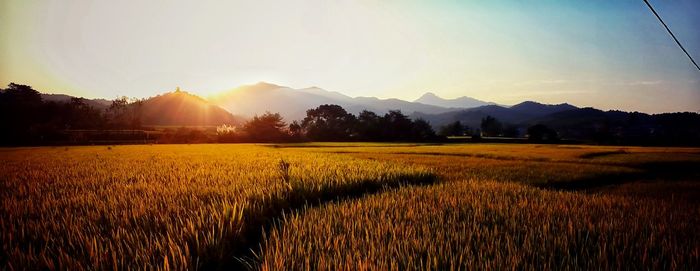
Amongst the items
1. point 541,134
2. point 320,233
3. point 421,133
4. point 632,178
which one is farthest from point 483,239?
point 541,134

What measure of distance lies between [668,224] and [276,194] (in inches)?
174

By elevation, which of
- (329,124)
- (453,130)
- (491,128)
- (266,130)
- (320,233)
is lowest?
(320,233)

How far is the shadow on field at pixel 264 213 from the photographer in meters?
2.26

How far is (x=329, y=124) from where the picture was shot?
3172 inches

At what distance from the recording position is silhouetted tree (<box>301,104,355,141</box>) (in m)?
66.9

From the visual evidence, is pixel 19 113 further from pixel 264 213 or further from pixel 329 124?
pixel 264 213

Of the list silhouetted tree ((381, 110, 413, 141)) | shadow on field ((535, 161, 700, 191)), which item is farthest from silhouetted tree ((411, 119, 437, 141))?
shadow on field ((535, 161, 700, 191))

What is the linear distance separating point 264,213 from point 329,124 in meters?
77.2

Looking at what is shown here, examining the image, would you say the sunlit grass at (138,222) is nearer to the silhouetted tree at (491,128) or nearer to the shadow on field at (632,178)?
the shadow on field at (632,178)

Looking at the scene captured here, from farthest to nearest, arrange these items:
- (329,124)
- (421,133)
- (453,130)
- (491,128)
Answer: (491,128) < (453,130) < (329,124) < (421,133)

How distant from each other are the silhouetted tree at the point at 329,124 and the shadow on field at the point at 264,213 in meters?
59.9

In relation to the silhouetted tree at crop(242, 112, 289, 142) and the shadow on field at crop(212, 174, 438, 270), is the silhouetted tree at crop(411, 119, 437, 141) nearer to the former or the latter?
the silhouetted tree at crop(242, 112, 289, 142)

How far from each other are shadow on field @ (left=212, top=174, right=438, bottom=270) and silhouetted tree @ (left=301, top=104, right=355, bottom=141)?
59914 millimetres

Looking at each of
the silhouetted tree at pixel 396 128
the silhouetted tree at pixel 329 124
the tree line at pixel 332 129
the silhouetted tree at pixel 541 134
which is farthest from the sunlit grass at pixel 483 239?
the silhouetted tree at pixel 541 134
